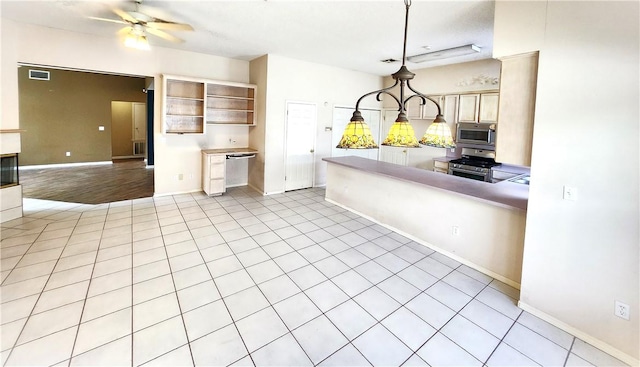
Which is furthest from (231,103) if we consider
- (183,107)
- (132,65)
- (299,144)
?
(132,65)

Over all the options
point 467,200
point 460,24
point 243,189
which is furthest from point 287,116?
point 467,200

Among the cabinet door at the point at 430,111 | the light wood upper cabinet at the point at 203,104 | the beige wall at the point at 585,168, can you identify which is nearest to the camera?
the beige wall at the point at 585,168

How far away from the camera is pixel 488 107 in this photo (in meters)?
5.15

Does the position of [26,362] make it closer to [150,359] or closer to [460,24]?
[150,359]

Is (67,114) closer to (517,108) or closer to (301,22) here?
(301,22)

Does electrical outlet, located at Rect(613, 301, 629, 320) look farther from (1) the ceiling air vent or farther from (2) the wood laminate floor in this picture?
(1) the ceiling air vent

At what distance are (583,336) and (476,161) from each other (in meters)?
3.79

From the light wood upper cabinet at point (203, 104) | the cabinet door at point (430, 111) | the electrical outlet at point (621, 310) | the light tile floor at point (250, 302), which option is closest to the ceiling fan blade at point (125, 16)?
the light wood upper cabinet at point (203, 104)

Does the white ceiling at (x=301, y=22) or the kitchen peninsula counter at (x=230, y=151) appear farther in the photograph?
the kitchen peninsula counter at (x=230, y=151)

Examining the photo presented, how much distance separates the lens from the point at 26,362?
1.80 meters

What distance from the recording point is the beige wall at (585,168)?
76.4 inches

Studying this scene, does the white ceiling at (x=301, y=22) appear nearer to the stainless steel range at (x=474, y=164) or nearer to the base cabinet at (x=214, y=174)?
the stainless steel range at (x=474, y=164)

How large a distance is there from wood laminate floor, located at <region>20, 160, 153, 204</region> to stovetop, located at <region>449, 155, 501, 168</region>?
6.11 meters

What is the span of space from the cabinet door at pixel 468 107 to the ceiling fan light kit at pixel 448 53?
103 cm
